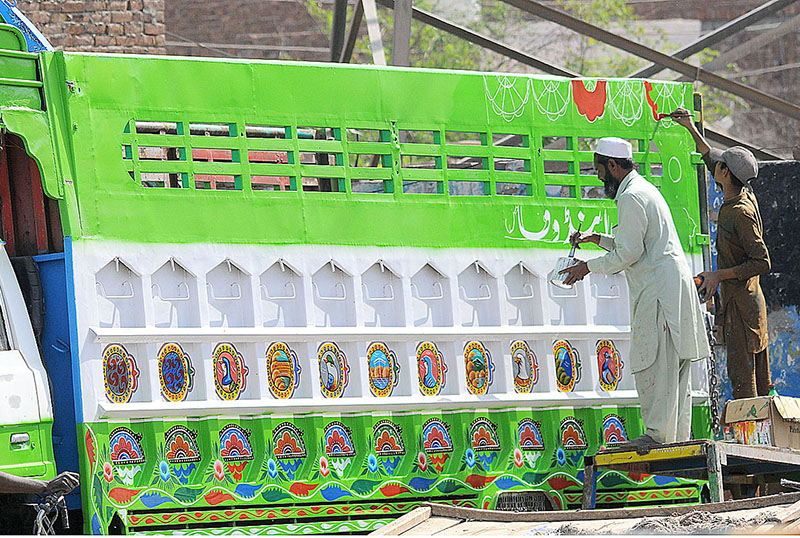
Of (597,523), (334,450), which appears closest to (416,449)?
(334,450)

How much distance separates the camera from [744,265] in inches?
299

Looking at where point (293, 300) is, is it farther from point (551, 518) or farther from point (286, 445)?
point (551, 518)

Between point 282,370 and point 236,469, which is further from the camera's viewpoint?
point 282,370

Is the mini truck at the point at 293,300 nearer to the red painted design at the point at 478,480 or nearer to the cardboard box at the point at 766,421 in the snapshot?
the red painted design at the point at 478,480

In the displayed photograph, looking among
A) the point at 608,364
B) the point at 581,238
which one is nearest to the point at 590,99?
the point at 581,238

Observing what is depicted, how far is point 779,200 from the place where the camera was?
31.0ft

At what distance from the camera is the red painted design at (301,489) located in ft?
20.3

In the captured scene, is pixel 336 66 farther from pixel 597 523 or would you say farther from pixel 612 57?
pixel 612 57

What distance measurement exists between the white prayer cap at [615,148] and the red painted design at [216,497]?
9.02 feet

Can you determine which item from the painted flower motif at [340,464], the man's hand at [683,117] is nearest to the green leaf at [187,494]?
the painted flower motif at [340,464]

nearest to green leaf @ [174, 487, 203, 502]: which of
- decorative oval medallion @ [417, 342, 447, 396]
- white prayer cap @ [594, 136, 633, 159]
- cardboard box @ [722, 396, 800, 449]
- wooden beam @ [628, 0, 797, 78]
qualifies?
decorative oval medallion @ [417, 342, 447, 396]

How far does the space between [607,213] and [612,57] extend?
17795mm

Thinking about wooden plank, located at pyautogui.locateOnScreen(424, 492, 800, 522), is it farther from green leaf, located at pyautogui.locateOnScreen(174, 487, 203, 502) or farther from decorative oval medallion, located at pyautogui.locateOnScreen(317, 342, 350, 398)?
green leaf, located at pyautogui.locateOnScreen(174, 487, 203, 502)

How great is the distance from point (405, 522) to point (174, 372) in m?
1.36
